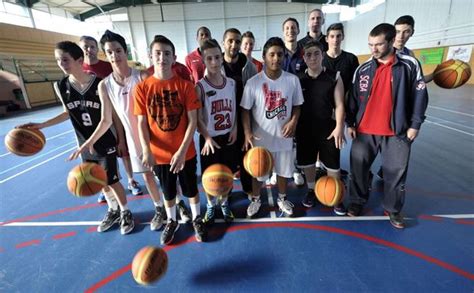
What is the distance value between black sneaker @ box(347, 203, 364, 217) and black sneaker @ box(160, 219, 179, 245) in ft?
6.18

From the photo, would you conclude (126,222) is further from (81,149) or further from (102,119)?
→ (102,119)

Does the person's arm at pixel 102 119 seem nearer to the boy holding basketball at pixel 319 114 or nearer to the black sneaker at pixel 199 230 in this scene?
the black sneaker at pixel 199 230

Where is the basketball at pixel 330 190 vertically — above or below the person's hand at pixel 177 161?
below

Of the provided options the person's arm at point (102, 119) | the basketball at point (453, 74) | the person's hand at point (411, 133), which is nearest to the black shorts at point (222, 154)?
the person's arm at point (102, 119)

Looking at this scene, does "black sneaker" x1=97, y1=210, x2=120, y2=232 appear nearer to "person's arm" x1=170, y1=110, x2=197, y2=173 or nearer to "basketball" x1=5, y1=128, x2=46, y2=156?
"basketball" x1=5, y1=128, x2=46, y2=156

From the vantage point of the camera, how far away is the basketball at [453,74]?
2860mm

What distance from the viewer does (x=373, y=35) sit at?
223cm

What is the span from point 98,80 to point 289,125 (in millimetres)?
1951

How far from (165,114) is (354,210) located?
222cm

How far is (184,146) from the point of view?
221cm

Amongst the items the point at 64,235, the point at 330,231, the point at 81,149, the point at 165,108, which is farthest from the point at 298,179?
the point at 64,235

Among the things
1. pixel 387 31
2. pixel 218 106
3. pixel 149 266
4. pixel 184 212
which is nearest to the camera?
pixel 149 266

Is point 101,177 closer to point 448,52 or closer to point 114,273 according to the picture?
point 114,273

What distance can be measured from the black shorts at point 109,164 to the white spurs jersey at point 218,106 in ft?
3.45
